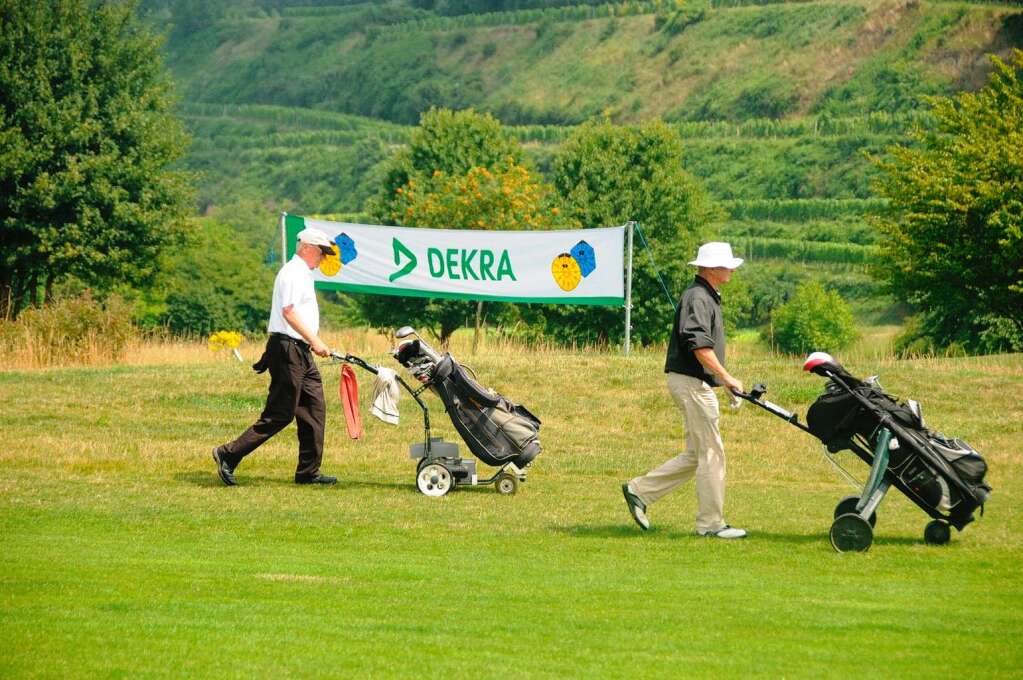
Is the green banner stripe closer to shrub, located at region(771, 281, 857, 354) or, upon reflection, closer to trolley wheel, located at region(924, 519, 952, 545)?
trolley wheel, located at region(924, 519, 952, 545)

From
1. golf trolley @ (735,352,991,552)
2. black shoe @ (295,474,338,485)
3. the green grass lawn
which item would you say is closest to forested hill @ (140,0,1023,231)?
the green grass lawn

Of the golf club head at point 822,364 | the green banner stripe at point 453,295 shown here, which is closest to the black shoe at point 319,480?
the golf club head at point 822,364

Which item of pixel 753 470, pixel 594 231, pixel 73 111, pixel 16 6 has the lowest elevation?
pixel 753 470

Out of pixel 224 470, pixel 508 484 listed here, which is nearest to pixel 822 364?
pixel 508 484

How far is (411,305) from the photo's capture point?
56812 millimetres

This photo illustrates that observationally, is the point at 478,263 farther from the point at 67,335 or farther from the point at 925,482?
the point at 925,482

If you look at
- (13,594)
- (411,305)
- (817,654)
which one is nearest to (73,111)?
(411,305)

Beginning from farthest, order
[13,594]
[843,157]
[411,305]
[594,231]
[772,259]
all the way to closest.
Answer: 1. [843,157]
2. [772,259]
3. [411,305]
4. [594,231]
5. [13,594]

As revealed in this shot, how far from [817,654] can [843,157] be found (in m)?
125

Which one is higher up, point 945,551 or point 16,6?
point 16,6

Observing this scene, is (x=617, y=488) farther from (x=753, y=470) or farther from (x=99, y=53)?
(x=99, y=53)

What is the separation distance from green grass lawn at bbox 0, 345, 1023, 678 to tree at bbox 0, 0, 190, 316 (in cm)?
1816

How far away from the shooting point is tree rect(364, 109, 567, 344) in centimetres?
4716

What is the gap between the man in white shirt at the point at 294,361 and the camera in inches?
505
